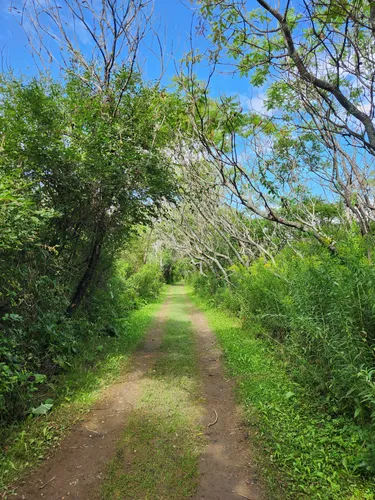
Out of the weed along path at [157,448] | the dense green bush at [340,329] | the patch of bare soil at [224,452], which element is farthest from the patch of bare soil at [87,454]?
the dense green bush at [340,329]

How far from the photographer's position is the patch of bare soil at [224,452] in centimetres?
280

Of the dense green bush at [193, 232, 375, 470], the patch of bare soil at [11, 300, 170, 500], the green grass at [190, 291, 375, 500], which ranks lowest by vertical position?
the patch of bare soil at [11, 300, 170, 500]

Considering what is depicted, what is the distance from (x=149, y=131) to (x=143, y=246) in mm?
17510

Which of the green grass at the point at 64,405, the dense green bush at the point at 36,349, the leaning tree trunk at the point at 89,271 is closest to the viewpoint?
the green grass at the point at 64,405

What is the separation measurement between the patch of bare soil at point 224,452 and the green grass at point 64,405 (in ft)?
5.82

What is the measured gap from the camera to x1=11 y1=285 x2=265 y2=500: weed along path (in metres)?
2.83

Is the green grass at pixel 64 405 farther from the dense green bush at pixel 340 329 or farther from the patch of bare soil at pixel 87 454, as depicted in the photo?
the dense green bush at pixel 340 329

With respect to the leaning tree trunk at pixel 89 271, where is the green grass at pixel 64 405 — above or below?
below

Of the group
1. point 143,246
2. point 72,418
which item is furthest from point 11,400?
point 143,246

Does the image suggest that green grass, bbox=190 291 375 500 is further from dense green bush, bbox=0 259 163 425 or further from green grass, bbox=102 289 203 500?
dense green bush, bbox=0 259 163 425

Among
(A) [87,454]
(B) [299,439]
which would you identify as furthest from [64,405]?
(B) [299,439]

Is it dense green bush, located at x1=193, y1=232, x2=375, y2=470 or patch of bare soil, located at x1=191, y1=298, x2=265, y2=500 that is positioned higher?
dense green bush, located at x1=193, y1=232, x2=375, y2=470

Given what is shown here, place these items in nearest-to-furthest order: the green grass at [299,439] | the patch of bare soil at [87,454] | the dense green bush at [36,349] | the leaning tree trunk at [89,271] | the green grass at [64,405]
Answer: the green grass at [299,439], the patch of bare soil at [87,454], the green grass at [64,405], the dense green bush at [36,349], the leaning tree trunk at [89,271]

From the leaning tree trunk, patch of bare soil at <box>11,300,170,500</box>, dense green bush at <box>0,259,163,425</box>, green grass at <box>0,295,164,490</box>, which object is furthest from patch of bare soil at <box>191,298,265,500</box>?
the leaning tree trunk
